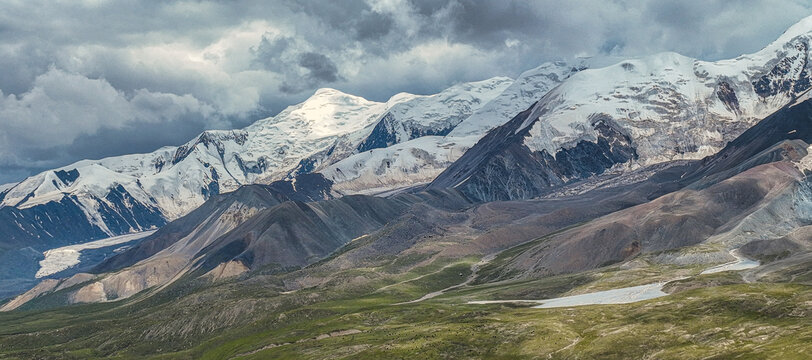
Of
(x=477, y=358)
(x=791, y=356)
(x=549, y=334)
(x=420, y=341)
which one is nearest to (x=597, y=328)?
(x=549, y=334)

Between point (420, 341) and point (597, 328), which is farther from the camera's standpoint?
point (420, 341)

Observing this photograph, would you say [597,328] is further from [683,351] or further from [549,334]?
[683,351]

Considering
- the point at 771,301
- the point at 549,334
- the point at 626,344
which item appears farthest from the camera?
the point at 549,334

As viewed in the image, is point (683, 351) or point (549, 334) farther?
point (549, 334)

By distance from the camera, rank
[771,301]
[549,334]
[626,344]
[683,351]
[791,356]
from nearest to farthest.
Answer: [791,356] → [683,351] → [626,344] → [771,301] → [549,334]

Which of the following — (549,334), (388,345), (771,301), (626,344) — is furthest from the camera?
(388,345)

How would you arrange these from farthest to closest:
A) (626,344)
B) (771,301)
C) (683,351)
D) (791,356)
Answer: (771,301), (626,344), (683,351), (791,356)

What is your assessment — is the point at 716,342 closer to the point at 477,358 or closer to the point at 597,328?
the point at 597,328

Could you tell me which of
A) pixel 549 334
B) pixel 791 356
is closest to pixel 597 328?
pixel 549 334
